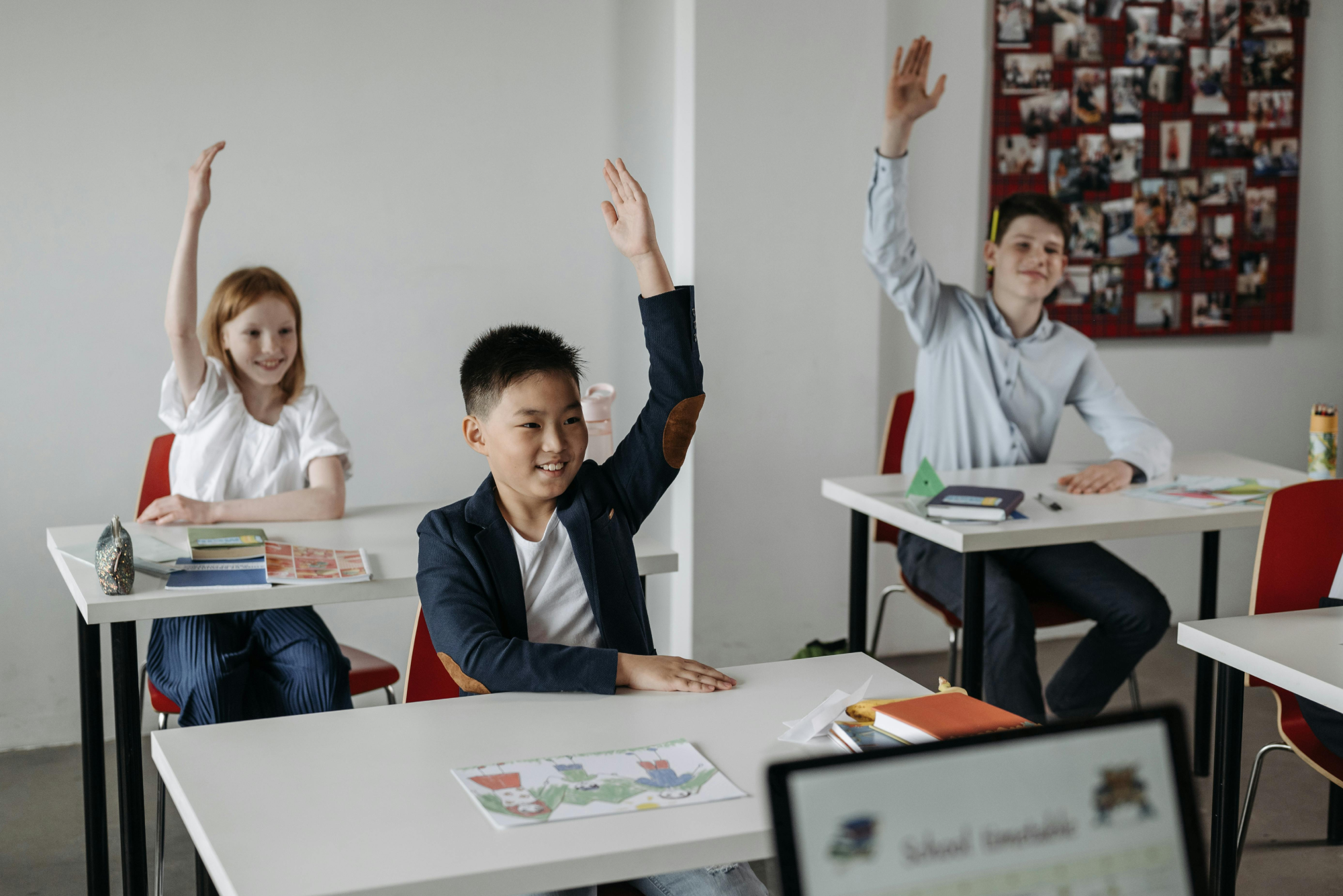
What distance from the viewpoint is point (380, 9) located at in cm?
342

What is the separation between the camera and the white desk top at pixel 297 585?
6.48 feet

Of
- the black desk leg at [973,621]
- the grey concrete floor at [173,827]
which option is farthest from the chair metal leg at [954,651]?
the grey concrete floor at [173,827]

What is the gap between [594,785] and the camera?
1.24 meters

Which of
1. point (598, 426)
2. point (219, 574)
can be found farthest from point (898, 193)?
point (219, 574)

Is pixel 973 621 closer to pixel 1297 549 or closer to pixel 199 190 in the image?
pixel 1297 549

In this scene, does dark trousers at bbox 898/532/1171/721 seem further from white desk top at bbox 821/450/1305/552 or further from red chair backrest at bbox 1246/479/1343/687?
red chair backrest at bbox 1246/479/1343/687

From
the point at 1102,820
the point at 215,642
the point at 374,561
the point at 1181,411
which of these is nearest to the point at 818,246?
the point at 1181,411

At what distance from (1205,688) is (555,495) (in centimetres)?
201

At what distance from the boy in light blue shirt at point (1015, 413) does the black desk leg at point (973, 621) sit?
0.18 m

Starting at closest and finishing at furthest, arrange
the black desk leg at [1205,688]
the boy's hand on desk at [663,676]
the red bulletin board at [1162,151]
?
1. the boy's hand on desk at [663,676]
2. the black desk leg at [1205,688]
3. the red bulletin board at [1162,151]

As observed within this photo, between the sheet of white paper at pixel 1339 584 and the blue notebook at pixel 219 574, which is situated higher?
the sheet of white paper at pixel 1339 584

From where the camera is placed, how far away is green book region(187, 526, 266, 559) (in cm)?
221

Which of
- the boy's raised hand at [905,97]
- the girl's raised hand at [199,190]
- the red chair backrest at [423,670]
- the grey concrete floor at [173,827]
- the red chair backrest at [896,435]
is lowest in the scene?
the grey concrete floor at [173,827]

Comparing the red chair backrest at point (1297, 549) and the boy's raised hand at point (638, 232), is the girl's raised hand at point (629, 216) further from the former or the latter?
the red chair backrest at point (1297, 549)
